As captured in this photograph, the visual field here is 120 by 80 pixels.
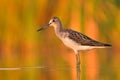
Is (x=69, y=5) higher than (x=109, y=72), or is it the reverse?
(x=69, y=5)

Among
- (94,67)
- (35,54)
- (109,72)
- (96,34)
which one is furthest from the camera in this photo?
(96,34)

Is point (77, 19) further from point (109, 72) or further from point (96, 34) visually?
point (109, 72)

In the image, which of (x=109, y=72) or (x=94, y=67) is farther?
(x=94, y=67)

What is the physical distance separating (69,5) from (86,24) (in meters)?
0.76

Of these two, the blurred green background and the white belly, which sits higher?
the blurred green background

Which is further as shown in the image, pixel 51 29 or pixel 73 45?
pixel 51 29

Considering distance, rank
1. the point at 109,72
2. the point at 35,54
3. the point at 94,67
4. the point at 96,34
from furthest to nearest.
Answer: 1. the point at 96,34
2. the point at 35,54
3. the point at 94,67
4. the point at 109,72

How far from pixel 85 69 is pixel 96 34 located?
4091 mm

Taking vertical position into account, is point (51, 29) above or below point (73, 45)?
above

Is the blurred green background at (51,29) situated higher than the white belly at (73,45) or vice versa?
the blurred green background at (51,29)

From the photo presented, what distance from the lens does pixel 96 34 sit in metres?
16.9

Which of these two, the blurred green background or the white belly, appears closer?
the white belly

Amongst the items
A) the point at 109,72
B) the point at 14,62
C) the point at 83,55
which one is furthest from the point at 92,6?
the point at 109,72

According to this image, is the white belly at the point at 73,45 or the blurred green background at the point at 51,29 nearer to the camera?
the white belly at the point at 73,45
